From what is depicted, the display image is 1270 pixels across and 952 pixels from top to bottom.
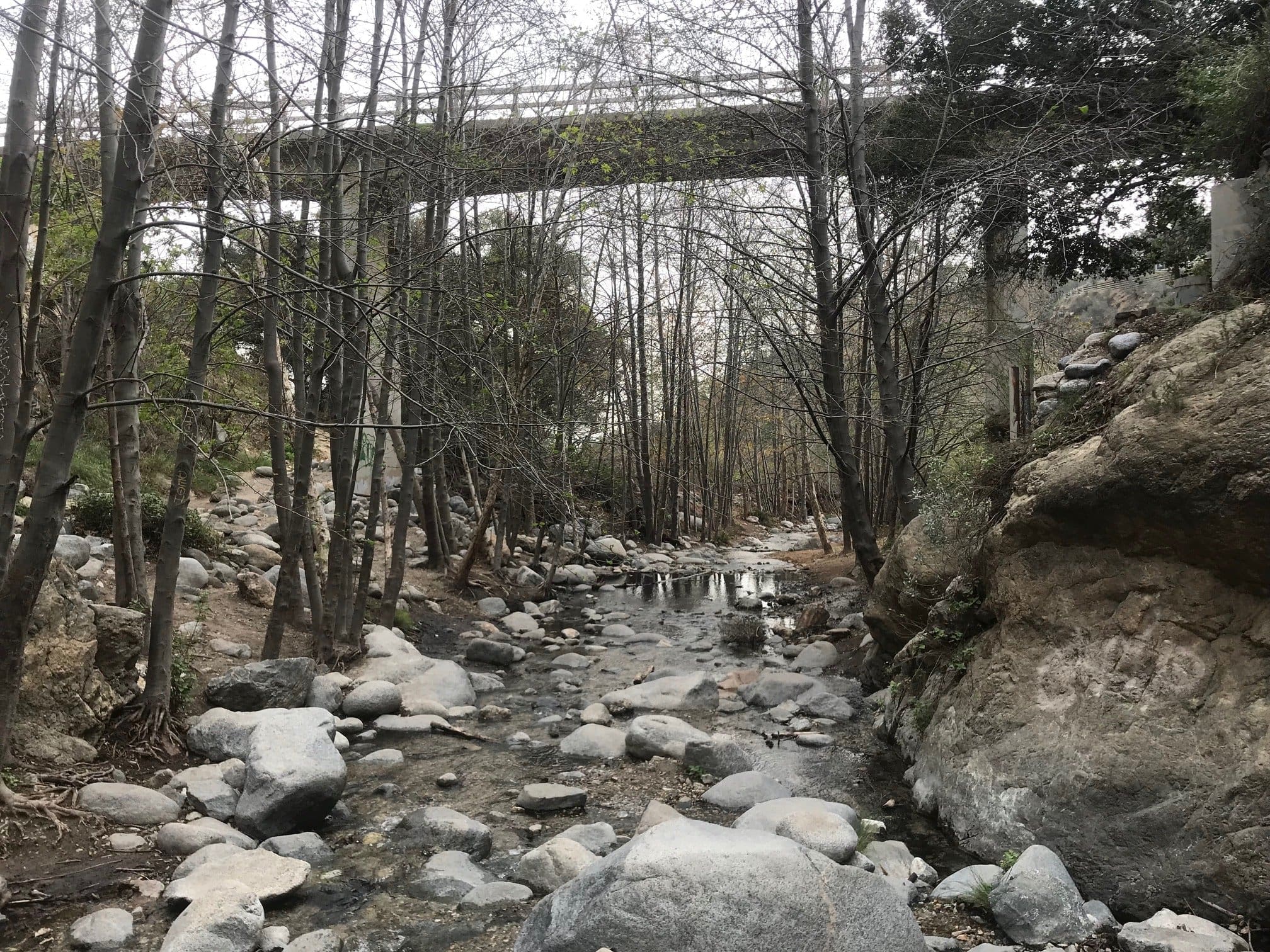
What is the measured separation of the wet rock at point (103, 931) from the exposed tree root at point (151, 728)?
1887mm

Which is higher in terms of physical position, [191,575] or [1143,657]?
[1143,657]

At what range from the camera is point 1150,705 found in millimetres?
4148

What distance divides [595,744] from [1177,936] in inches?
144

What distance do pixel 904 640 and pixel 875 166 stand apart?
5.28 metres

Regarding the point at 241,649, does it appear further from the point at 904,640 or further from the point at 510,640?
the point at 904,640

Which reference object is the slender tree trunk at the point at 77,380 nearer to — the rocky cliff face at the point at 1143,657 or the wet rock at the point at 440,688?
the wet rock at the point at 440,688

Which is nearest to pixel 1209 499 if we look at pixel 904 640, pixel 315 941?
pixel 904 640

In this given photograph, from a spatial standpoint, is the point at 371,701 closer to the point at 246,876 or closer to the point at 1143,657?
the point at 246,876

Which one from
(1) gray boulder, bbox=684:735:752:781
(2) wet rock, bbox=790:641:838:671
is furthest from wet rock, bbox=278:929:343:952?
(2) wet rock, bbox=790:641:838:671

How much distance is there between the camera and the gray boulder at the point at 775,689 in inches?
296

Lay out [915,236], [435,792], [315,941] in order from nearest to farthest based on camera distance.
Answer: [315,941], [435,792], [915,236]

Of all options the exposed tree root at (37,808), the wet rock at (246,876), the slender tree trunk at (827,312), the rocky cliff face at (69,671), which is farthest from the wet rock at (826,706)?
the exposed tree root at (37,808)

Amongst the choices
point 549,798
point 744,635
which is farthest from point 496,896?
point 744,635

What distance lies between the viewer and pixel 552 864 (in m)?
4.18
